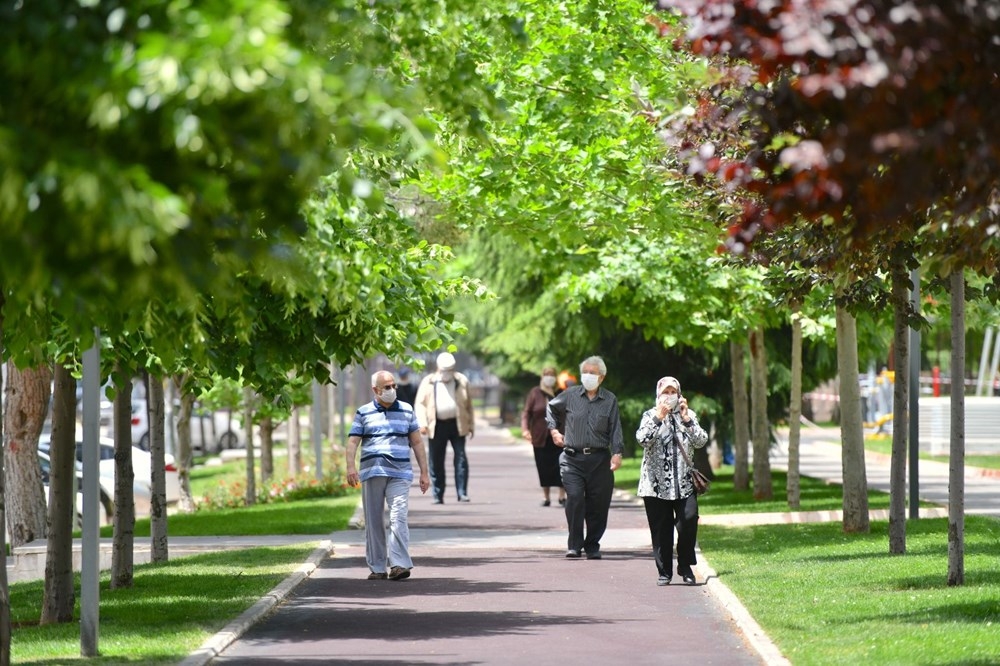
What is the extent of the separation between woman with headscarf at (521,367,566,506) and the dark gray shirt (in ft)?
22.0

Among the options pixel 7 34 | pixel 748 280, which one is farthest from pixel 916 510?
pixel 7 34

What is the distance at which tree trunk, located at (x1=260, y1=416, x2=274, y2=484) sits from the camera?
98.4 feet

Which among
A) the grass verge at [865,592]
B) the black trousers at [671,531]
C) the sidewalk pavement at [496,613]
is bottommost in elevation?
the sidewalk pavement at [496,613]

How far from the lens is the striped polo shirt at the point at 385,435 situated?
15.1 metres

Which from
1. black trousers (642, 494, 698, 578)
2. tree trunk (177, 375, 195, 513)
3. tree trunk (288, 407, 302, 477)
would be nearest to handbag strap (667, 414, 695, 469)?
black trousers (642, 494, 698, 578)

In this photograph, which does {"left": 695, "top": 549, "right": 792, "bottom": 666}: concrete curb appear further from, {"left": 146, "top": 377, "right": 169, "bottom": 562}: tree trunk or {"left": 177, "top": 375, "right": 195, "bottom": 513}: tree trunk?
{"left": 177, "top": 375, "right": 195, "bottom": 513}: tree trunk

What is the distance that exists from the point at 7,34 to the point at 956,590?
871cm

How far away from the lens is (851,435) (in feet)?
60.9

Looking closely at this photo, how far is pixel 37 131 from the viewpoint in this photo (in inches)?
222

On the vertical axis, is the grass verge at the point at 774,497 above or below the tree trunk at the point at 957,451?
below

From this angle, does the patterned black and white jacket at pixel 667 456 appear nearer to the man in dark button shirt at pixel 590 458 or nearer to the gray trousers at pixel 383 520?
the man in dark button shirt at pixel 590 458

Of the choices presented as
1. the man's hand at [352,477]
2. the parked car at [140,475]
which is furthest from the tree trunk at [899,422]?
the parked car at [140,475]

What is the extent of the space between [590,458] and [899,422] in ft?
9.65

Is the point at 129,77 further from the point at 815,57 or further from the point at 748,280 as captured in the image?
the point at 748,280
